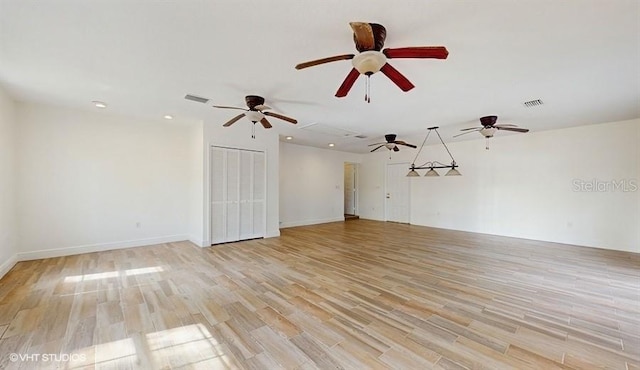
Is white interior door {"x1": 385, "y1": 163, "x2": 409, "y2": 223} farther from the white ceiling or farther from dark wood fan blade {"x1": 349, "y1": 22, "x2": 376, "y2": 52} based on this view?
dark wood fan blade {"x1": 349, "y1": 22, "x2": 376, "y2": 52}

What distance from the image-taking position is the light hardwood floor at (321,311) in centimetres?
200

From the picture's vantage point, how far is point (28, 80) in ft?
11.2

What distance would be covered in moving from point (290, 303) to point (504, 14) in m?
3.41

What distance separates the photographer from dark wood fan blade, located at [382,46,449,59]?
1.98m

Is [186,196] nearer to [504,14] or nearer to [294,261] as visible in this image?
[294,261]

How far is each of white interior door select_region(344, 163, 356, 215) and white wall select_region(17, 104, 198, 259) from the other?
6570mm

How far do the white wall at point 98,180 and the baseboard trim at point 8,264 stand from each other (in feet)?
0.62

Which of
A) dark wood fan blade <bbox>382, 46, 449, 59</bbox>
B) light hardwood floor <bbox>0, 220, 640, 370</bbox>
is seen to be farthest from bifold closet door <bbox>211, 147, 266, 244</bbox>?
dark wood fan blade <bbox>382, 46, 449, 59</bbox>

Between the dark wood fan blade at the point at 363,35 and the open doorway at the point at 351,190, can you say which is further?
the open doorway at the point at 351,190

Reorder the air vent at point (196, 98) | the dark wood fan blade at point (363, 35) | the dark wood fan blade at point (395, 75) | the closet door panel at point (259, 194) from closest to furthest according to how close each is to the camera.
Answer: the dark wood fan blade at point (363, 35) < the dark wood fan blade at point (395, 75) < the air vent at point (196, 98) < the closet door panel at point (259, 194)

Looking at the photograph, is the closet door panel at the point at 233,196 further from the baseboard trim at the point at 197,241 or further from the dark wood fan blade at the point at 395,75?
the dark wood fan blade at the point at 395,75

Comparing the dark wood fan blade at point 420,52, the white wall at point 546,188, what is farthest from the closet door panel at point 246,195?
the white wall at point 546,188

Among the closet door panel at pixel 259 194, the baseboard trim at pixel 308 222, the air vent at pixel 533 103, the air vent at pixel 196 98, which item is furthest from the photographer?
the baseboard trim at pixel 308 222

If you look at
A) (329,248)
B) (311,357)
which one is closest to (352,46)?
(311,357)
